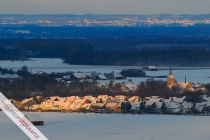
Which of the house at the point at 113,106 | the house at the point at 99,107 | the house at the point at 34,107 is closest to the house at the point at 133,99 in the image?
the house at the point at 113,106

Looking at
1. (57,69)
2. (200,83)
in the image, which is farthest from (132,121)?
(57,69)

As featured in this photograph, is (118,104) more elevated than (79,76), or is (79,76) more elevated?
(79,76)

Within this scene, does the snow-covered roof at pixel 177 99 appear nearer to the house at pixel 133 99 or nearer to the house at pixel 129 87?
the house at pixel 133 99

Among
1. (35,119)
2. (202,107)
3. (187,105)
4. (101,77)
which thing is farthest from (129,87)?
(35,119)

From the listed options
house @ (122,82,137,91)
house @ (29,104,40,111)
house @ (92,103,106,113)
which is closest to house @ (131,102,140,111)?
house @ (92,103,106,113)

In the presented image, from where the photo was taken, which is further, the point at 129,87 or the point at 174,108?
the point at 129,87

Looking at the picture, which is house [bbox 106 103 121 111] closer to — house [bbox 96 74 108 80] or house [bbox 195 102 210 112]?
house [bbox 195 102 210 112]

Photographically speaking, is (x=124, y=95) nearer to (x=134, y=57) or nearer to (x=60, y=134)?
(x=60, y=134)

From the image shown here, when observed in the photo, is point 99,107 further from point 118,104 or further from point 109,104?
point 118,104
